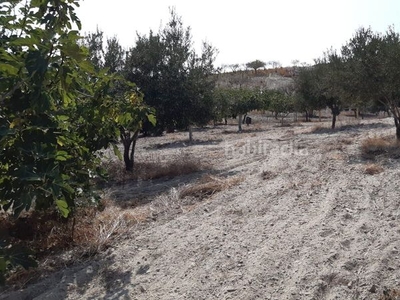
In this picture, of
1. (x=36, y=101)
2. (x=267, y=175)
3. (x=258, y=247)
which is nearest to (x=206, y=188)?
(x=267, y=175)

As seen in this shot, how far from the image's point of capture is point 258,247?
487 cm

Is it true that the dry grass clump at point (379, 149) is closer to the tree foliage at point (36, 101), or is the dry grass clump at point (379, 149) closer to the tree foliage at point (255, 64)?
the tree foliage at point (36, 101)

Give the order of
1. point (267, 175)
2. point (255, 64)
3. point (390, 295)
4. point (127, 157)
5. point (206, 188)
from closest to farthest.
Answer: point (390, 295)
point (206, 188)
point (267, 175)
point (127, 157)
point (255, 64)

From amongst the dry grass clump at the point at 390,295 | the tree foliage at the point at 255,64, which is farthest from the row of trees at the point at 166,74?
the tree foliage at the point at 255,64

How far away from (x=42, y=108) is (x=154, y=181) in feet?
25.0

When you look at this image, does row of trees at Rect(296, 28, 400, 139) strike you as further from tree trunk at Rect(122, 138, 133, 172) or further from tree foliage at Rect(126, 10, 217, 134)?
tree trunk at Rect(122, 138, 133, 172)

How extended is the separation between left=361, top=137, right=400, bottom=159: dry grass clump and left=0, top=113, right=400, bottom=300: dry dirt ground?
2.31 metres

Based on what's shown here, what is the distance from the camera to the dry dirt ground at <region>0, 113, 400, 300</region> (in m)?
4.01

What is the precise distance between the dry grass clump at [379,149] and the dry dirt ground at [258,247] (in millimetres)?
2311

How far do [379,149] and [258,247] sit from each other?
24.0ft

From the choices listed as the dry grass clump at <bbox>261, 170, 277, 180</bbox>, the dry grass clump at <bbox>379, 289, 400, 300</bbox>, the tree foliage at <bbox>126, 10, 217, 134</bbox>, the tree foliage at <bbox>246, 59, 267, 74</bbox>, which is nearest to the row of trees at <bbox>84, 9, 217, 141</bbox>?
the tree foliage at <bbox>126, 10, 217, 134</bbox>
